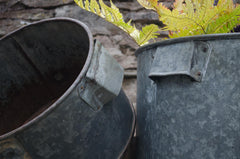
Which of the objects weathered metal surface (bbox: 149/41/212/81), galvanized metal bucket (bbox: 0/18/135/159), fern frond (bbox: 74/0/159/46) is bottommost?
galvanized metal bucket (bbox: 0/18/135/159)

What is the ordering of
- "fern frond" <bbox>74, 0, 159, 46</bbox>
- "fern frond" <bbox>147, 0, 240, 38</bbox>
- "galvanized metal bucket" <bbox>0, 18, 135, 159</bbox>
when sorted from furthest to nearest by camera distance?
"fern frond" <bbox>74, 0, 159, 46</bbox>, "fern frond" <bbox>147, 0, 240, 38</bbox>, "galvanized metal bucket" <bbox>0, 18, 135, 159</bbox>

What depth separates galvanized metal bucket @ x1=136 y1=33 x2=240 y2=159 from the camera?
55 cm

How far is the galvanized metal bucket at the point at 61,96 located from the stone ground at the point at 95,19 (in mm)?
641

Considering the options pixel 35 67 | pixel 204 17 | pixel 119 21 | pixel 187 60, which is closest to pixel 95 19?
pixel 35 67

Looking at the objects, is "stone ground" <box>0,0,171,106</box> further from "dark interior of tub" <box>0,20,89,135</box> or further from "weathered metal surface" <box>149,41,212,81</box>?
"weathered metal surface" <box>149,41,212,81</box>

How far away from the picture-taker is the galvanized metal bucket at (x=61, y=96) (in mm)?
529

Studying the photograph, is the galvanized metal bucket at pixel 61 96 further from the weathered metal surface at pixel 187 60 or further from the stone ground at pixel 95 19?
the stone ground at pixel 95 19

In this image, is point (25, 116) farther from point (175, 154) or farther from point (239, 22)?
point (239, 22)

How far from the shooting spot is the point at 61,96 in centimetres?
55

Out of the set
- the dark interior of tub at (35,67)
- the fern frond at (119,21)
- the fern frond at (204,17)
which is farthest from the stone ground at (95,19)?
the fern frond at (204,17)

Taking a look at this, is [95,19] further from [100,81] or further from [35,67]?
[100,81]

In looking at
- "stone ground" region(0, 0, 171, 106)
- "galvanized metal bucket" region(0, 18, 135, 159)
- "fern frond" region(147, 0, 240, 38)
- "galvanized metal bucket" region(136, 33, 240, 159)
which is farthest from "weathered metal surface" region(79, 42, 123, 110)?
"stone ground" region(0, 0, 171, 106)

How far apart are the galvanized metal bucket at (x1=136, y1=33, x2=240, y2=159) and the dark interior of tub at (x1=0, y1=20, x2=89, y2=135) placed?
35cm

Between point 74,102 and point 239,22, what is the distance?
57 cm
